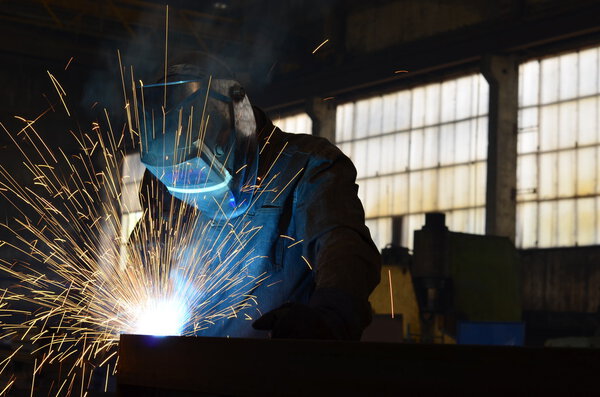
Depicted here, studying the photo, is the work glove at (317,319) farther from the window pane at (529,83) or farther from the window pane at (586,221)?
the window pane at (529,83)

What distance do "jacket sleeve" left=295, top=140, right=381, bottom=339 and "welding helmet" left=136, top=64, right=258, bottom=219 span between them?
0.24 meters

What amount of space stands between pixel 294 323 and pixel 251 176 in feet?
4.58

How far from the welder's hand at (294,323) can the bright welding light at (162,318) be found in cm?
113

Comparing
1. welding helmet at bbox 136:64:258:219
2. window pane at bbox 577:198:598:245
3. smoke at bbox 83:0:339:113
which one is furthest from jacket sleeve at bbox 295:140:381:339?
smoke at bbox 83:0:339:113

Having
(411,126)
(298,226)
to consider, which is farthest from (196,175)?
(411,126)

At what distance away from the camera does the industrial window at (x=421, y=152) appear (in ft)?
37.8

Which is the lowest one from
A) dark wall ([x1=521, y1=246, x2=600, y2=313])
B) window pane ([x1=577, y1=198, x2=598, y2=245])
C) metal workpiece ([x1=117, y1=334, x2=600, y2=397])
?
metal workpiece ([x1=117, y1=334, x2=600, y2=397])

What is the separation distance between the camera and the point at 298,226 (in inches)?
119

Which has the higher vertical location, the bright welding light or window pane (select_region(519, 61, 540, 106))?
window pane (select_region(519, 61, 540, 106))

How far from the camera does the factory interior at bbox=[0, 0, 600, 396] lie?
8602mm

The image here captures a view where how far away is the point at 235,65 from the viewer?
13.2m

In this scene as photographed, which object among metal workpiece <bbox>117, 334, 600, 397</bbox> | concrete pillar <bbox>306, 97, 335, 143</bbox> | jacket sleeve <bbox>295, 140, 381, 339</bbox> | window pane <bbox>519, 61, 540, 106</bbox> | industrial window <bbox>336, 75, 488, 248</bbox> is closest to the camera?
metal workpiece <bbox>117, 334, 600, 397</bbox>

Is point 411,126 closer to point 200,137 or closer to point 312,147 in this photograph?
point 312,147

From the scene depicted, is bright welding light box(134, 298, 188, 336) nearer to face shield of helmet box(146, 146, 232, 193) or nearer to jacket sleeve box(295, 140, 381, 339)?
face shield of helmet box(146, 146, 232, 193)
